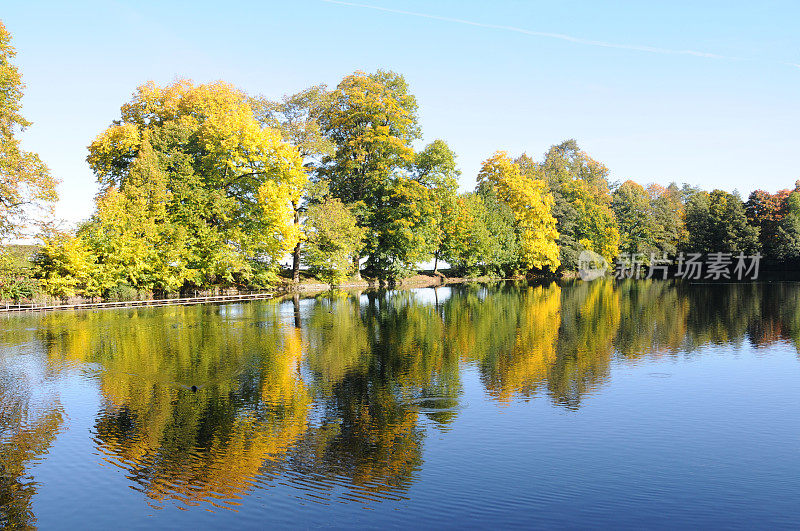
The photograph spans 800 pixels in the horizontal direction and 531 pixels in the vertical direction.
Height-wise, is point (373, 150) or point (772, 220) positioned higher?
point (373, 150)

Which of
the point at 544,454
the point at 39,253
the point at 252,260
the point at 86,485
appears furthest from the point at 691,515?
the point at 252,260

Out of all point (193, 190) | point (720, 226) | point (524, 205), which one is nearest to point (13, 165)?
point (193, 190)

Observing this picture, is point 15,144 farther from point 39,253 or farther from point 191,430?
point 191,430

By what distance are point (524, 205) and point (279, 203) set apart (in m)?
36.6

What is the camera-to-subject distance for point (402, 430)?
1049cm

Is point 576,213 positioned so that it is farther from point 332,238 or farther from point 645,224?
point 332,238

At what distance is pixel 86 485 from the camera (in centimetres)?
843

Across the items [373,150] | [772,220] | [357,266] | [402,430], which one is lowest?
[402,430]

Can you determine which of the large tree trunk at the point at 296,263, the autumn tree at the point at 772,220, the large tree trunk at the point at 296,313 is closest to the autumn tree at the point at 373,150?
the large tree trunk at the point at 296,263

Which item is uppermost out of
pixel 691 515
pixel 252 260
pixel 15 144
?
pixel 15 144

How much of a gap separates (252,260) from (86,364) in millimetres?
30398

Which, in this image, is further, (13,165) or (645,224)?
(645,224)

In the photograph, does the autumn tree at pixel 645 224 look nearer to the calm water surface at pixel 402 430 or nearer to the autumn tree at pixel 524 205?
the autumn tree at pixel 524 205

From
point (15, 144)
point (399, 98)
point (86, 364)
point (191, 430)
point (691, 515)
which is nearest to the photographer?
point (691, 515)
